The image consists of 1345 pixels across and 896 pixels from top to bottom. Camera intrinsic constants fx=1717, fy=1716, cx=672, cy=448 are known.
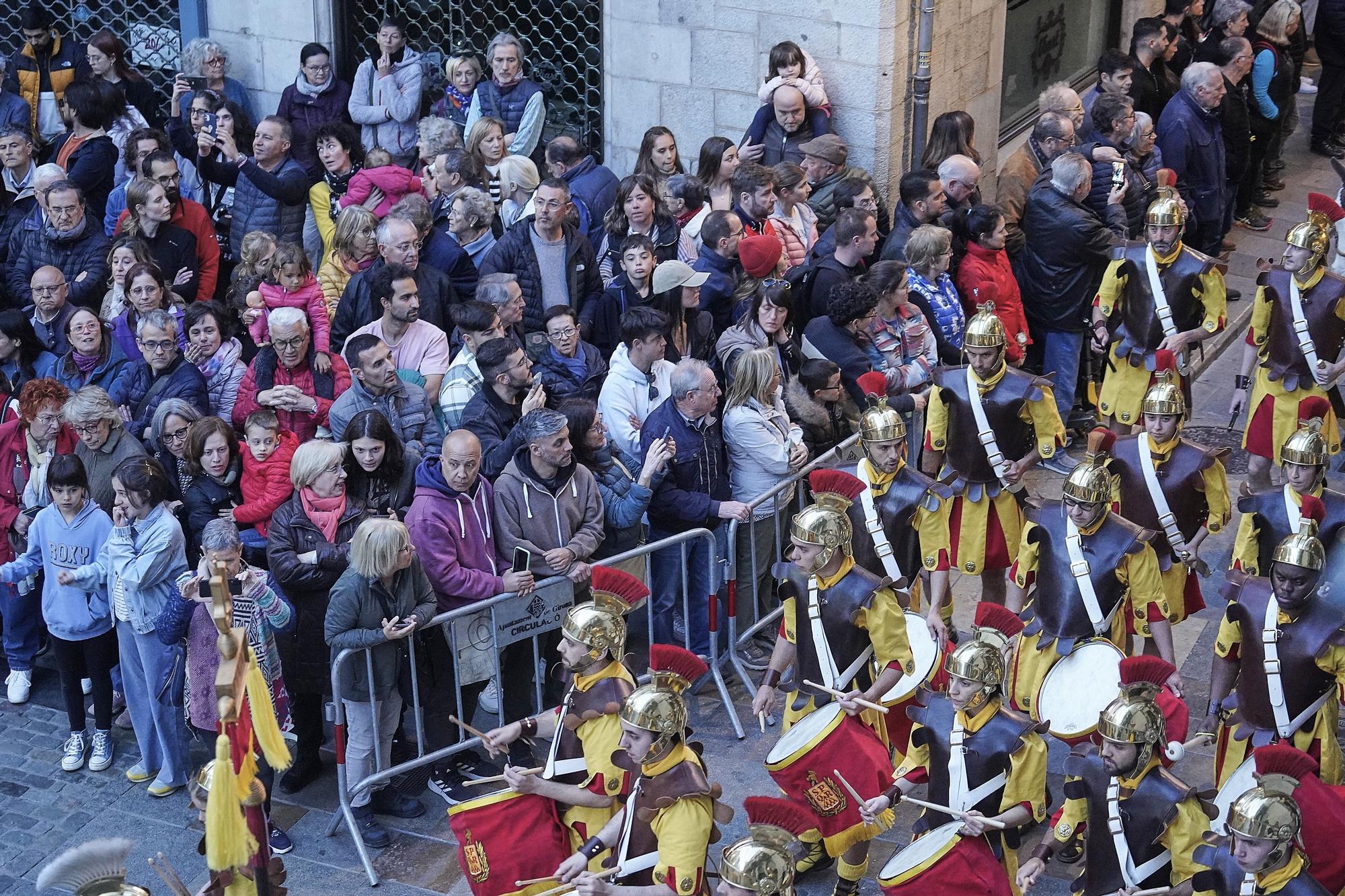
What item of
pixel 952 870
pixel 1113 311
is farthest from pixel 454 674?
pixel 1113 311

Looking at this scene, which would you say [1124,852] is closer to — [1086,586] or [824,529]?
[1086,586]

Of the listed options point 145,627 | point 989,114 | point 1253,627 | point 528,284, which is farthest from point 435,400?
point 989,114

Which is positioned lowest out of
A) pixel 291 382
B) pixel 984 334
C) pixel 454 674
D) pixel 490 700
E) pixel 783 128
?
pixel 490 700

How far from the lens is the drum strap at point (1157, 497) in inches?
311

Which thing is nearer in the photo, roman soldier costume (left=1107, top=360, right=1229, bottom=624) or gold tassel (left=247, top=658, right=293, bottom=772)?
gold tassel (left=247, top=658, right=293, bottom=772)

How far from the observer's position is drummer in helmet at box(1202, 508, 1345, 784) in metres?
7.01

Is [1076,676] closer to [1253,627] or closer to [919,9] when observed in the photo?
[1253,627]

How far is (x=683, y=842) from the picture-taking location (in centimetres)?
603

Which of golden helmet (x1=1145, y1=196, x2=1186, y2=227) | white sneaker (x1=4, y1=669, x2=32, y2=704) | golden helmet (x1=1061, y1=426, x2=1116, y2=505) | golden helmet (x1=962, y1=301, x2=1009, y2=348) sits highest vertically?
golden helmet (x1=1145, y1=196, x2=1186, y2=227)

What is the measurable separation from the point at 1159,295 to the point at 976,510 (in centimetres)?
224

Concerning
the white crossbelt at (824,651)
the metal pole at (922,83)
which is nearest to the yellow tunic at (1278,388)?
the metal pole at (922,83)

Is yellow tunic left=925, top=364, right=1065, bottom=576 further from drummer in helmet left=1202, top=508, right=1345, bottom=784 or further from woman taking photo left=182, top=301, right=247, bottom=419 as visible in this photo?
woman taking photo left=182, top=301, right=247, bottom=419

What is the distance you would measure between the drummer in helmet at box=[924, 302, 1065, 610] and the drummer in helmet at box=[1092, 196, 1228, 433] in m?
1.72

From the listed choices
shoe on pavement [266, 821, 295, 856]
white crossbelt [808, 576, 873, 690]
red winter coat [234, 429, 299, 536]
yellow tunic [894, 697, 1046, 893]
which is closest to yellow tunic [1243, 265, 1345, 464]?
white crossbelt [808, 576, 873, 690]
